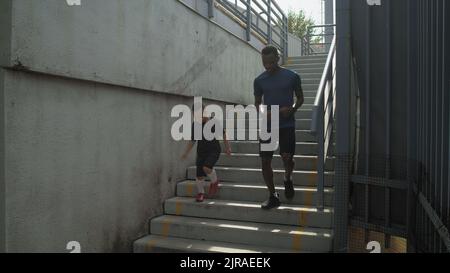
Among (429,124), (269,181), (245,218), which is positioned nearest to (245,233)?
(245,218)

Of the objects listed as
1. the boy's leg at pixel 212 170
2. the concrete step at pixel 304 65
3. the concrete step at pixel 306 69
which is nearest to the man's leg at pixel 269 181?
the boy's leg at pixel 212 170

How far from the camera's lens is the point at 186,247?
13.5ft

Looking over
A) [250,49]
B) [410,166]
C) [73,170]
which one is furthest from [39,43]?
[250,49]

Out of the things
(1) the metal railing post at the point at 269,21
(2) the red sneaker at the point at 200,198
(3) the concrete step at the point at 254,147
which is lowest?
(2) the red sneaker at the point at 200,198

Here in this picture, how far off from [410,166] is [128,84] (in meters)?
2.83

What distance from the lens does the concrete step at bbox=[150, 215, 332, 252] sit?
155 inches

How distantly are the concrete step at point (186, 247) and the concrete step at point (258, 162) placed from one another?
4.66 feet

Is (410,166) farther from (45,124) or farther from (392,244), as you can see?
(45,124)

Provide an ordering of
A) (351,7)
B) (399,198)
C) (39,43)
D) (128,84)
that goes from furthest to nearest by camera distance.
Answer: (128,84), (351,7), (399,198), (39,43)

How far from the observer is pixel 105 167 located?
13.0 feet

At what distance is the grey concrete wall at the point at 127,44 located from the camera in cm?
A: 311

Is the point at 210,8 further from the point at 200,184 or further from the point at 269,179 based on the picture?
the point at 269,179

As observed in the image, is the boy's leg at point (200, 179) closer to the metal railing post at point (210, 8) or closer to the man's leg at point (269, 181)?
the man's leg at point (269, 181)

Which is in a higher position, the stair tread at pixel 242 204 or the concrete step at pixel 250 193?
the concrete step at pixel 250 193
